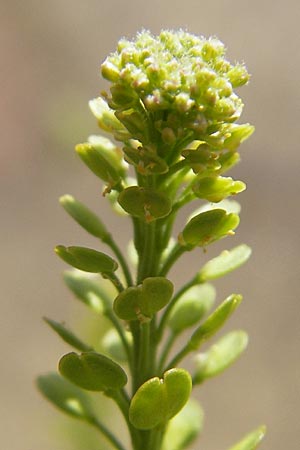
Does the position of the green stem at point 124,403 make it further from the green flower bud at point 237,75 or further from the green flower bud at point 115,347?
the green flower bud at point 237,75

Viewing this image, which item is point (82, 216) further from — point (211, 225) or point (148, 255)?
point (211, 225)

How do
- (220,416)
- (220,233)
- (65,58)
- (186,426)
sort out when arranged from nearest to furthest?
(220,233) → (186,426) → (220,416) → (65,58)

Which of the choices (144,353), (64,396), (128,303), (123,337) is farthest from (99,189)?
(128,303)

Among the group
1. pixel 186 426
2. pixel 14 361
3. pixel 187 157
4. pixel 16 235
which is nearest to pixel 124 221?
pixel 16 235

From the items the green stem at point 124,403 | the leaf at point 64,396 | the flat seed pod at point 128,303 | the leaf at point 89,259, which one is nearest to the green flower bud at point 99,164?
the leaf at point 89,259

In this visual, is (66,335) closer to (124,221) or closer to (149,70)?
(149,70)

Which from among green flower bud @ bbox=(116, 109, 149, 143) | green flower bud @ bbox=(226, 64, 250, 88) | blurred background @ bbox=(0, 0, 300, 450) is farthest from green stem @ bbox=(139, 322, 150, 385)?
blurred background @ bbox=(0, 0, 300, 450)

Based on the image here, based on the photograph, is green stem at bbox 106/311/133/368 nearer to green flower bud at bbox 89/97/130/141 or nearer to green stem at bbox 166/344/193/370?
green stem at bbox 166/344/193/370
